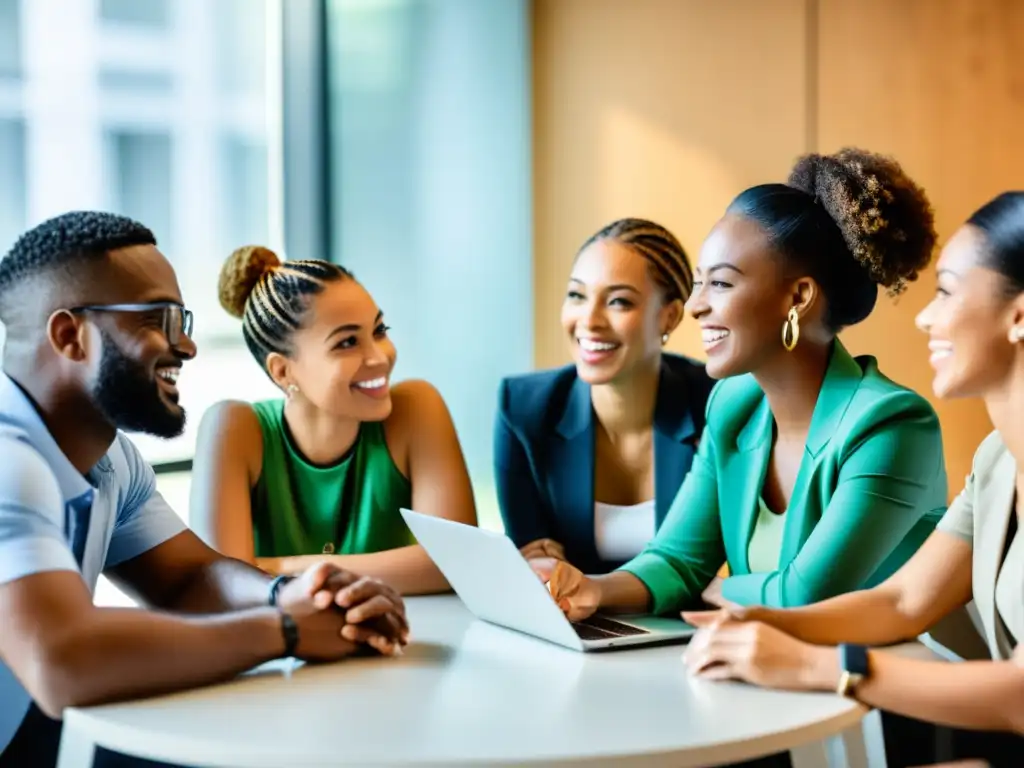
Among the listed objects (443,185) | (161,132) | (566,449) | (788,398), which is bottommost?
(566,449)

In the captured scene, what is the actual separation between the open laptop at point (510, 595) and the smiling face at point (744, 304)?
1.47ft

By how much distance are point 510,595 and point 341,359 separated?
0.85m

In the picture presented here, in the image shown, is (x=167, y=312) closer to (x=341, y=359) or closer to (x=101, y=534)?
(x=101, y=534)

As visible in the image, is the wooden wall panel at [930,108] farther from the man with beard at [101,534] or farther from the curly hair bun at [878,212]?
the man with beard at [101,534]

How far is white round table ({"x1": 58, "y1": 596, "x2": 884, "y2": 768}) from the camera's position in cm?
153

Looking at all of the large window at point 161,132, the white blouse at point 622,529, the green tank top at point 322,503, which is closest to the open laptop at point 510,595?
the green tank top at point 322,503

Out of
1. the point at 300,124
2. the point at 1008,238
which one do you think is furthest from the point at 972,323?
the point at 300,124

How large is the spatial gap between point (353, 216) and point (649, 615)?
267 cm

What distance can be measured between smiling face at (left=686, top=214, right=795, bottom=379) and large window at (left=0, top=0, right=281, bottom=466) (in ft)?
6.68

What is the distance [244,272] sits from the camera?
284 cm

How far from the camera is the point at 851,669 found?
171 cm

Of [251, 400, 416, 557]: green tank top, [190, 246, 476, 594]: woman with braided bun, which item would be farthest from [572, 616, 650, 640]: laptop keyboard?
[251, 400, 416, 557]: green tank top

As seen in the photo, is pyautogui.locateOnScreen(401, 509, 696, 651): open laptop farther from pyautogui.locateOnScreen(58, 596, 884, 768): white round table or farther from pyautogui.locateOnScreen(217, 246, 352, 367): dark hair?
pyautogui.locateOnScreen(217, 246, 352, 367): dark hair

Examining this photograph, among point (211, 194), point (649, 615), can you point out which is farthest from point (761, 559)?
point (211, 194)
